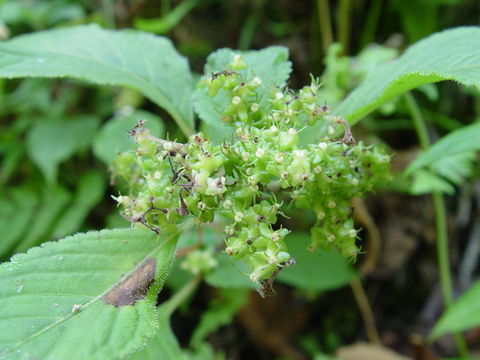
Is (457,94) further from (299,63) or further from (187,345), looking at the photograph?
(187,345)

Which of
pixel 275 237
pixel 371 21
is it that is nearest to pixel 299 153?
pixel 275 237

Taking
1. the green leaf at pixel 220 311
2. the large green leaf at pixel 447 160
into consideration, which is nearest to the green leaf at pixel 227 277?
the green leaf at pixel 220 311

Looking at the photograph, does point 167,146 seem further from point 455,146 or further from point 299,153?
point 455,146

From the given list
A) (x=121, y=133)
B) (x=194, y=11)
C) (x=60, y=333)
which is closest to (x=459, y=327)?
(x=60, y=333)

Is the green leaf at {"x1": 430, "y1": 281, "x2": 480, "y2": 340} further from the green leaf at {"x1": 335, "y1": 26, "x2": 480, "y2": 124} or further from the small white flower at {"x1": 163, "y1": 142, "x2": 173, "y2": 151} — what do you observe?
the small white flower at {"x1": 163, "y1": 142, "x2": 173, "y2": 151}

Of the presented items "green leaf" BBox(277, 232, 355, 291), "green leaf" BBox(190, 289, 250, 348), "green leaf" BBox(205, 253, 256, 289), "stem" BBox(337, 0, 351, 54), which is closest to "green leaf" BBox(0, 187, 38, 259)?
"green leaf" BBox(190, 289, 250, 348)
